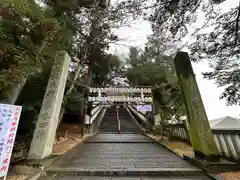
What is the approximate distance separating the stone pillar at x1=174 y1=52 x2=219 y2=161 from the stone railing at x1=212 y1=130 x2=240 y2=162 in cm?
30

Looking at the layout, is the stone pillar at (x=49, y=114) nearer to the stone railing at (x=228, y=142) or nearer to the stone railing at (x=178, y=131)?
the stone railing at (x=228, y=142)

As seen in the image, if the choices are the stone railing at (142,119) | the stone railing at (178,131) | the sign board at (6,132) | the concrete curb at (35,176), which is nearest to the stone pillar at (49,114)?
the concrete curb at (35,176)

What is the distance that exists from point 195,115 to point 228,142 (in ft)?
2.95

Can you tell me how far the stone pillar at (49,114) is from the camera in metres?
3.92

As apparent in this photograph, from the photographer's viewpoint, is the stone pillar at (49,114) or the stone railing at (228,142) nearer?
the stone railing at (228,142)

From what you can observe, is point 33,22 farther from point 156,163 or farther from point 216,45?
point 216,45

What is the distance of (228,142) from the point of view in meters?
3.56

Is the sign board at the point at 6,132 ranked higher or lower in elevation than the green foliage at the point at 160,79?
lower

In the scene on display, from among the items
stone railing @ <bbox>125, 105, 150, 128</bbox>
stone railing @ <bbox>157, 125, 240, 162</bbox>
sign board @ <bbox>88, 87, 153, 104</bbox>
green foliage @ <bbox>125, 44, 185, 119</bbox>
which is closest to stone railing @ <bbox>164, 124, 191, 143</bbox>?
green foliage @ <bbox>125, 44, 185, 119</bbox>

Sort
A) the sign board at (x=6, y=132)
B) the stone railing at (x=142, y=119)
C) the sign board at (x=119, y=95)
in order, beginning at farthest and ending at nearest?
the stone railing at (x=142, y=119) → the sign board at (x=119, y=95) → the sign board at (x=6, y=132)

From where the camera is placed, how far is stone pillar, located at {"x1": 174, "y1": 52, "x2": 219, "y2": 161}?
3.59 metres

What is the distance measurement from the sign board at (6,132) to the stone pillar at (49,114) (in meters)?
1.54

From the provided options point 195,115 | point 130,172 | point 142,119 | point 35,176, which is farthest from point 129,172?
point 142,119

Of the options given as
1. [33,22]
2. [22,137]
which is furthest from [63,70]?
[22,137]
